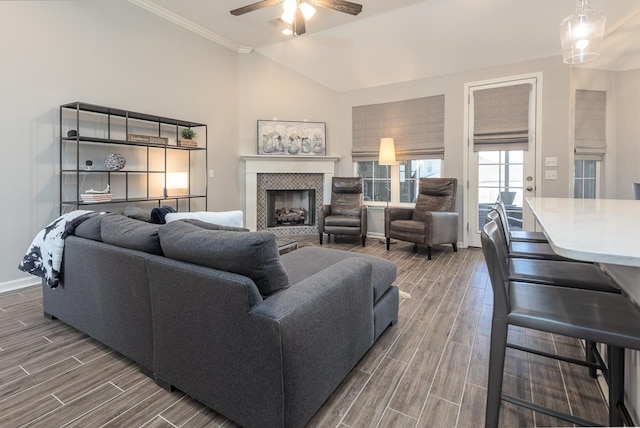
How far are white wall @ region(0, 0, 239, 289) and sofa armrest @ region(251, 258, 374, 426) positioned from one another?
333 cm

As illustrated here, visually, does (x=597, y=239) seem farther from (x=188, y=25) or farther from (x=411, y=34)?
(x=188, y=25)

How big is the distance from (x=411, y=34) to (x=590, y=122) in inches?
121

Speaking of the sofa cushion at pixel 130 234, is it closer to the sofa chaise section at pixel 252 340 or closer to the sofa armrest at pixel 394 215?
the sofa chaise section at pixel 252 340

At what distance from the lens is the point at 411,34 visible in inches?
178

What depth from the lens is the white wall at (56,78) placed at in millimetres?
3105

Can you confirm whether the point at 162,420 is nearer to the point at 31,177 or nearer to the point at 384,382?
the point at 384,382

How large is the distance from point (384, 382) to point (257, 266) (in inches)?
39.0

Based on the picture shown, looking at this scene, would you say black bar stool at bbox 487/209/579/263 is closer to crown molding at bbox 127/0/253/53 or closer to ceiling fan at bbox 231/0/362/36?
ceiling fan at bbox 231/0/362/36

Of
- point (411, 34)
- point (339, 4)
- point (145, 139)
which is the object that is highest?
point (411, 34)

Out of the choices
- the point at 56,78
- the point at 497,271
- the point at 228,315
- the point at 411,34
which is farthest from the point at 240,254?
the point at 411,34

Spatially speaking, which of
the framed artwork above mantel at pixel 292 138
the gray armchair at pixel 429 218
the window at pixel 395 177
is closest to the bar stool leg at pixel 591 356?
the gray armchair at pixel 429 218

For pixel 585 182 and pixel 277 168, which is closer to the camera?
pixel 585 182

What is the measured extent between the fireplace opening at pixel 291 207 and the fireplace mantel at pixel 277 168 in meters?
0.43

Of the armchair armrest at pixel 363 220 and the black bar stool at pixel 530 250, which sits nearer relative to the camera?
the black bar stool at pixel 530 250
